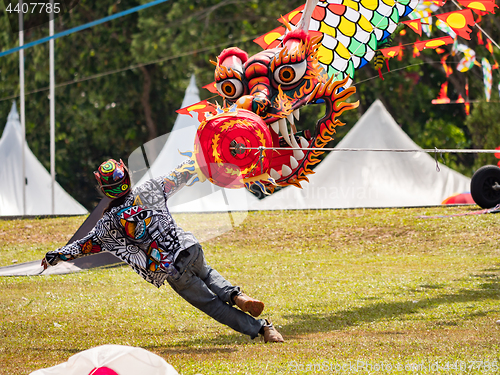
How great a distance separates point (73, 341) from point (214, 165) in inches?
64.9

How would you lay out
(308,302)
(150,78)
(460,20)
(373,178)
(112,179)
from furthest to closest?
(150,78) → (373,178) → (460,20) → (308,302) → (112,179)

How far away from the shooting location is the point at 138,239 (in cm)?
397

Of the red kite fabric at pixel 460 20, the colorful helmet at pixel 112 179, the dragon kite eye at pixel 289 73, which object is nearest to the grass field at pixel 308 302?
the colorful helmet at pixel 112 179

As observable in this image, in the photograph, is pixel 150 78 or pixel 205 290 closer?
pixel 205 290

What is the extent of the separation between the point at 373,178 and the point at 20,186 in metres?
7.55

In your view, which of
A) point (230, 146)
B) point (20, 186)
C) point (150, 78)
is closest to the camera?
point (230, 146)

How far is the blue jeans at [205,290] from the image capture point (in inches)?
158

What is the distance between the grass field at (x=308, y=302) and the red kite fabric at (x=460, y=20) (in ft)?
8.29

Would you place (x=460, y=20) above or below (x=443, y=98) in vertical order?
above

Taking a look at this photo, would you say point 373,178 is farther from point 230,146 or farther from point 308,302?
point 230,146

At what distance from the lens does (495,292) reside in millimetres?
6008

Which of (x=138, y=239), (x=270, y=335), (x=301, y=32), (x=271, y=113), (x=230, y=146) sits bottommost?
(x=270, y=335)

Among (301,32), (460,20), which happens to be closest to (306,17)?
(301,32)

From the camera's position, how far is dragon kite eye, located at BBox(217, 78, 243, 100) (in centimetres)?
493
